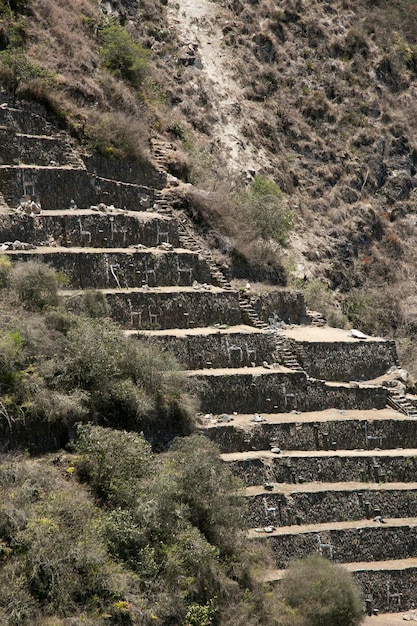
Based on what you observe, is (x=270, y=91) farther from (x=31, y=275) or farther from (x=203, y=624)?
(x=203, y=624)

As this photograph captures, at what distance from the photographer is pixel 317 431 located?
33.3m

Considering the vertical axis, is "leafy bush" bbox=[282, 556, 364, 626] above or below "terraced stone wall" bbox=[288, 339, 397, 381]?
below

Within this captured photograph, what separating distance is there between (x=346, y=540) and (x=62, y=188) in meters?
14.2

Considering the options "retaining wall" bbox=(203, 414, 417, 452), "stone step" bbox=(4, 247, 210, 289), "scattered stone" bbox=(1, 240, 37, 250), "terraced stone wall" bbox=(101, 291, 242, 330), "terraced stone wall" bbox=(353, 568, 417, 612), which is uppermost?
"scattered stone" bbox=(1, 240, 37, 250)

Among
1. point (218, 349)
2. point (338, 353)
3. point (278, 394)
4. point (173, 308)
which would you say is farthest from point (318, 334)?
point (173, 308)

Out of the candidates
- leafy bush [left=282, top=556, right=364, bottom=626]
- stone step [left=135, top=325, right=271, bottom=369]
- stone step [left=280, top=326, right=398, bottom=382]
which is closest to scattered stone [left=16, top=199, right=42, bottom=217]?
stone step [left=135, top=325, right=271, bottom=369]

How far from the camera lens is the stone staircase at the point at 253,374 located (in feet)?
99.9

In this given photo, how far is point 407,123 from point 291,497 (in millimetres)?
35595

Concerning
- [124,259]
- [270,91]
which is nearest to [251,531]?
[124,259]

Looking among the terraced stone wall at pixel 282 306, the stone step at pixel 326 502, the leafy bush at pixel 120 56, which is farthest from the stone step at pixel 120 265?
the leafy bush at pixel 120 56

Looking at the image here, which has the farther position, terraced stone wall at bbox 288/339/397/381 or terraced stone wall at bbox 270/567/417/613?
terraced stone wall at bbox 288/339/397/381

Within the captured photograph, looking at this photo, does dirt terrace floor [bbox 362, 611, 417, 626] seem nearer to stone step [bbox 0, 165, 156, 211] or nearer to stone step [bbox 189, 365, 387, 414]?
stone step [bbox 189, 365, 387, 414]

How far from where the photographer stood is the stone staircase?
1199 inches

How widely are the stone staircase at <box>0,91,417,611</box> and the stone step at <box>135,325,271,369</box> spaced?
44 millimetres
